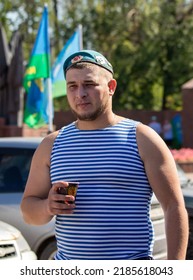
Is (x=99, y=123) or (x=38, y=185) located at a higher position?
(x=99, y=123)

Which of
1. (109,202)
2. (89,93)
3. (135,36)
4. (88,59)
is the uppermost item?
(135,36)

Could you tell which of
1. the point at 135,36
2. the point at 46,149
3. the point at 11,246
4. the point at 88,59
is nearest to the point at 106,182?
the point at 46,149

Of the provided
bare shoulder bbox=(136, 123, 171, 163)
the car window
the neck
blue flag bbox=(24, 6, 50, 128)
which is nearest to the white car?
the car window

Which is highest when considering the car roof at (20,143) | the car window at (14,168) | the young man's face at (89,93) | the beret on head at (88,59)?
the beret on head at (88,59)

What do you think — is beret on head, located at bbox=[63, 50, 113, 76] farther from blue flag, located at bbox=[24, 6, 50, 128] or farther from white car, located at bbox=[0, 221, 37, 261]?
blue flag, located at bbox=[24, 6, 50, 128]

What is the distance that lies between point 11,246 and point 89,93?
9.55 feet

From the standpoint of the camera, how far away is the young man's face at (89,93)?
2.70m

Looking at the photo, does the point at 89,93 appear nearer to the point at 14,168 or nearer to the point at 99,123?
the point at 99,123

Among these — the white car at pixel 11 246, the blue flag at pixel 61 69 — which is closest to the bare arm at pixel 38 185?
the white car at pixel 11 246

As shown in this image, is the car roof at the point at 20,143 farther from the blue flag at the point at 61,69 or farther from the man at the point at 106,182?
the blue flag at the point at 61,69

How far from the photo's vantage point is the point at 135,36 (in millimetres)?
35938

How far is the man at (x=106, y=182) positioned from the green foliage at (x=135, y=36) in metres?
30.5

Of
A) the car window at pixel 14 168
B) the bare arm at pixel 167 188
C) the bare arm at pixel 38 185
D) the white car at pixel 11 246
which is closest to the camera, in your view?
the bare arm at pixel 167 188

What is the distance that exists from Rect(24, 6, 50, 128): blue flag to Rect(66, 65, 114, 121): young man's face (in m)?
9.20
